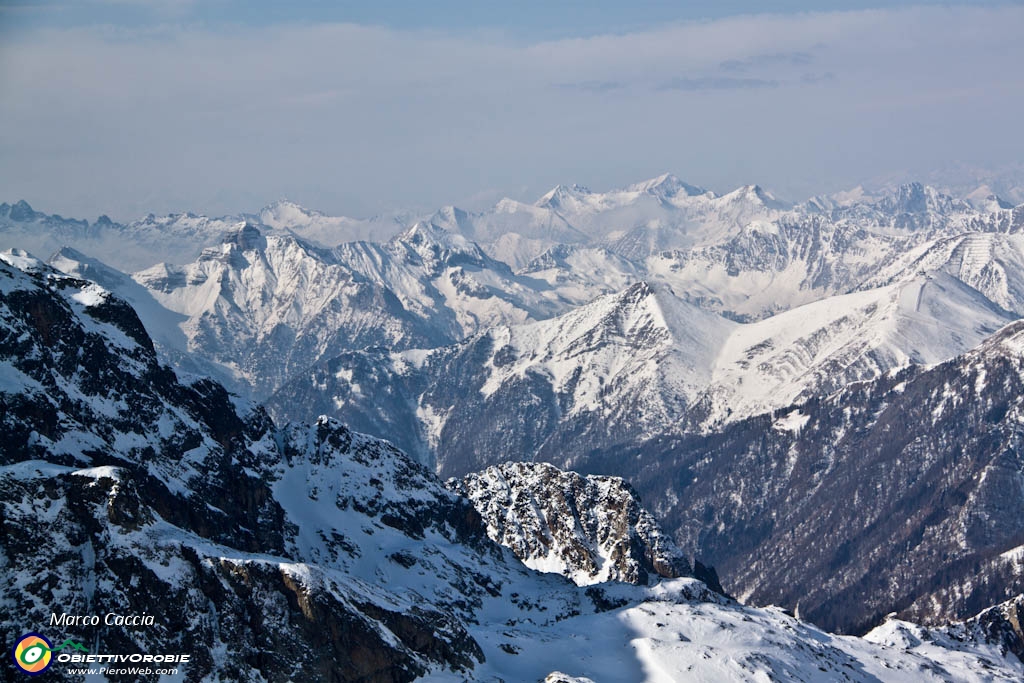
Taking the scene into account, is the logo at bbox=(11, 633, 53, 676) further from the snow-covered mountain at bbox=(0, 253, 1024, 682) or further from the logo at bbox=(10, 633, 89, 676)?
the snow-covered mountain at bbox=(0, 253, 1024, 682)

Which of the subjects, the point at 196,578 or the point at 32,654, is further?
the point at 196,578

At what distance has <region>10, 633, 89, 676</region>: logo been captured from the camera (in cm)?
9688

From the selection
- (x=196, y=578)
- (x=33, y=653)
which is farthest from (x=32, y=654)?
(x=196, y=578)

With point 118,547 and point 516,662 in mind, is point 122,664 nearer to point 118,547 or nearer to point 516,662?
point 118,547

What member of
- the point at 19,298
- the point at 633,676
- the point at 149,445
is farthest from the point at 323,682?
the point at 19,298

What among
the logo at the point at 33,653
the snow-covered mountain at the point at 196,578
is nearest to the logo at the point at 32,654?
the logo at the point at 33,653

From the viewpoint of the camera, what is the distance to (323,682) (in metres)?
114

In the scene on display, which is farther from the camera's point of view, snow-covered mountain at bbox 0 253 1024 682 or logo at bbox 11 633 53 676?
snow-covered mountain at bbox 0 253 1024 682

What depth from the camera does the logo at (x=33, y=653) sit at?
96875 millimetres

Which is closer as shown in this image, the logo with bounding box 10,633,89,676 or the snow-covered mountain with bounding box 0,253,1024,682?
the logo with bounding box 10,633,89,676

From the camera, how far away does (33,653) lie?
97750mm

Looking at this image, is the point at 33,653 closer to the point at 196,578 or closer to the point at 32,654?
the point at 32,654

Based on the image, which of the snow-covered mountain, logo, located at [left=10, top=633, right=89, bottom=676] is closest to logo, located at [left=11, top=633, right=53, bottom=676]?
logo, located at [left=10, top=633, right=89, bottom=676]

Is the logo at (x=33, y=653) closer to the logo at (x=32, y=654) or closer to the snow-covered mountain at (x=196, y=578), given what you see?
the logo at (x=32, y=654)
